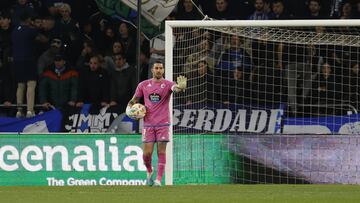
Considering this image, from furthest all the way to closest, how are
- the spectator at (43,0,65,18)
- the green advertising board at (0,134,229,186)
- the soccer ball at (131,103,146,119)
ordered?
the spectator at (43,0,65,18) < the green advertising board at (0,134,229,186) < the soccer ball at (131,103,146,119)

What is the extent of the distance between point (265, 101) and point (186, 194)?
253 inches

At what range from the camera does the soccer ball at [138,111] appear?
731 inches

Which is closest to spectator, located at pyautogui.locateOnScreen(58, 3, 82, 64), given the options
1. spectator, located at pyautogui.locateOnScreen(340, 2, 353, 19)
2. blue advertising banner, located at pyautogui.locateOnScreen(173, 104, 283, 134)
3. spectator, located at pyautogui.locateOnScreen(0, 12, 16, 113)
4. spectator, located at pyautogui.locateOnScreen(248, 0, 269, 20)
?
spectator, located at pyautogui.locateOnScreen(0, 12, 16, 113)

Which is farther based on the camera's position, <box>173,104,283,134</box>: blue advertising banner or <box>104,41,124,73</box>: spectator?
<box>104,41,124,73</box>: spectator

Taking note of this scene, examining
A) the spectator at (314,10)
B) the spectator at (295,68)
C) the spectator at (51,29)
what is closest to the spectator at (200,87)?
the spectator at (295,68)

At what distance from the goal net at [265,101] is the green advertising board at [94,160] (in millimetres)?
27

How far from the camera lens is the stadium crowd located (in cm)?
2241

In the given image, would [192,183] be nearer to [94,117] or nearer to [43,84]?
[94,117]

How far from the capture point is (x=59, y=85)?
23.7m

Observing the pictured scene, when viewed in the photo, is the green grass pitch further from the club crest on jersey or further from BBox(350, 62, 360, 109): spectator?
BBox(350, 62, 360, 109): spectator

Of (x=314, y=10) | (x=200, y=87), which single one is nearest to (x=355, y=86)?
(x=314, y=10)

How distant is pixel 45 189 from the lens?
59.2 ft

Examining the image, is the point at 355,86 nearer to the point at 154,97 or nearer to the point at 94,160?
the point at 154,97

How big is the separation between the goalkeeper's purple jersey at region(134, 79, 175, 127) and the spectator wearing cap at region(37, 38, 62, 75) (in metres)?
5.75
